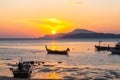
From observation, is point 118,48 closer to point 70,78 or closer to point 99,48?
point 99,48

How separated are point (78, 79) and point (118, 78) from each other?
501 centimetres

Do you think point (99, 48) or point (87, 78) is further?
point (99, 48)

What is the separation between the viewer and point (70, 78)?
38.5 m

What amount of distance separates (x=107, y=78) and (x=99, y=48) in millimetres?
82936

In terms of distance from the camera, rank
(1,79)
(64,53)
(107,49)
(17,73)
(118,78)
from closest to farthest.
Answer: (1,79)
(17,73)
(118,78)
(64,53)
(107,49)

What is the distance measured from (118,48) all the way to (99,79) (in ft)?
207

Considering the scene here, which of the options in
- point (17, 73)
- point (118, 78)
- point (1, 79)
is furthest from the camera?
point (118, 78)

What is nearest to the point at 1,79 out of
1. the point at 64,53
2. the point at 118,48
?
the point at 64,53

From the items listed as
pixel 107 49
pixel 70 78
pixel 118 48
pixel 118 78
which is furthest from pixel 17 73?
pixel 107 49

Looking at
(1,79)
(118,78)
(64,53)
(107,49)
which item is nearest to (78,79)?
(118,78)

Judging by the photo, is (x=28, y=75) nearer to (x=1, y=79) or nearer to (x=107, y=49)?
(x=1, y=79)

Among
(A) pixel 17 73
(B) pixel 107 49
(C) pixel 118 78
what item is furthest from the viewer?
(B) pixel 107 49

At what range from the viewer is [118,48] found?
3900 inches

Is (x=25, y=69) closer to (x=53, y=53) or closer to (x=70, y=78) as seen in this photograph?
(x=70, y=78)
